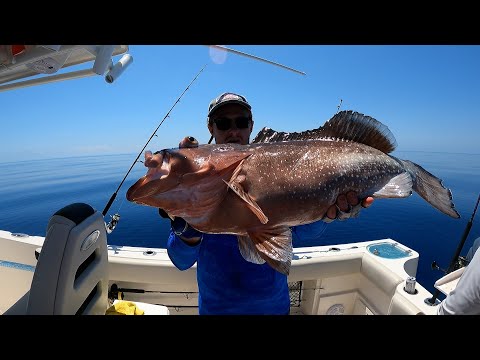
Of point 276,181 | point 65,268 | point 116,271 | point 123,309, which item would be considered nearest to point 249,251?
point 276,181

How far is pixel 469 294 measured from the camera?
2.24 meters

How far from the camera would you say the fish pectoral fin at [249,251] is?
181 centimetres

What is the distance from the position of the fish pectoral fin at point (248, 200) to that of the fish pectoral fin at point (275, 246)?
0.18 m

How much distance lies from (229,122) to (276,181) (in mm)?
1130

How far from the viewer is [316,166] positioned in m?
2.00

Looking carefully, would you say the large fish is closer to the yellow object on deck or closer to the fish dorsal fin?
the fish dorsal fin

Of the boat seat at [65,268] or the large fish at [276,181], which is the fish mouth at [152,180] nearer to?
the large fish at [276,181]

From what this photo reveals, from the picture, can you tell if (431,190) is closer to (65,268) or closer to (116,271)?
(65,268)

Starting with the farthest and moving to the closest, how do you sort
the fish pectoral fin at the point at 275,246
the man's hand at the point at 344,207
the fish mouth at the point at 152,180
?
1. the man's hand at the point at 344,207
2. the fish pectoral fin at the point at 275,246
3. the fish mouth at the point at 152,180

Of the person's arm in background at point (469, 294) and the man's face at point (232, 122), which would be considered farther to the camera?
the man's face at point (232, 122)

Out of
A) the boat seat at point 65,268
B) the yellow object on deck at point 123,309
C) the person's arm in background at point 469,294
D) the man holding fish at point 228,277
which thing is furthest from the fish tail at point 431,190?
the yellow object on deck at point 123,309
